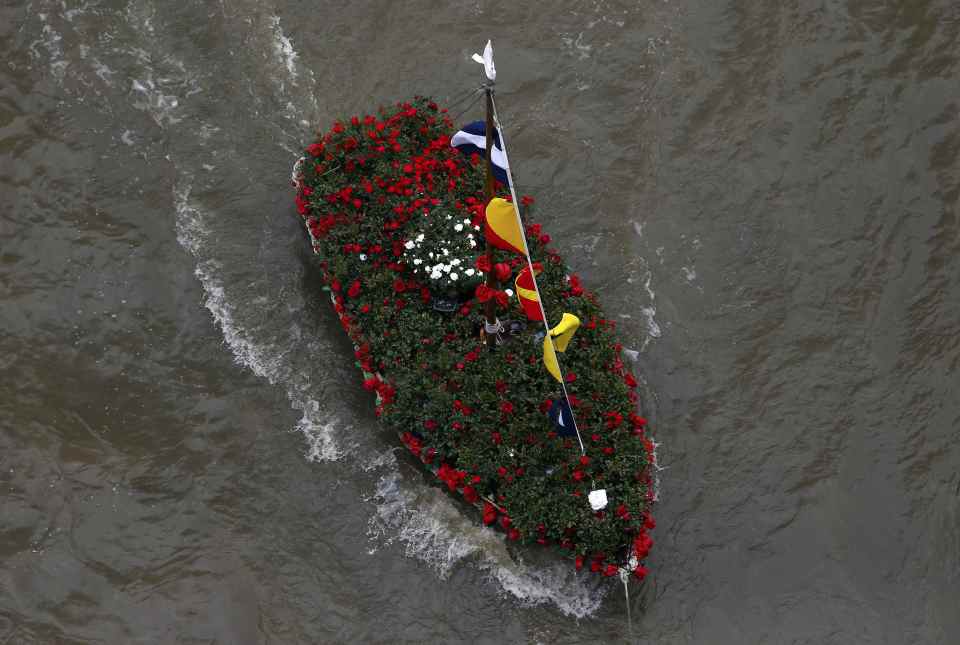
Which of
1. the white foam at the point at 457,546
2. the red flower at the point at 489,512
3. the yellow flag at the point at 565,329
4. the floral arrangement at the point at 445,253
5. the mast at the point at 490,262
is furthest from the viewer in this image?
the floral arrangement at the point at 445,253

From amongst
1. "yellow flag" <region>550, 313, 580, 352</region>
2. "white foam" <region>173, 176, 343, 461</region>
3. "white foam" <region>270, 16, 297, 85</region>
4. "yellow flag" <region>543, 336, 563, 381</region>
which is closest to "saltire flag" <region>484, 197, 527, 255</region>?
"yellow flag" <region>550, 313, 580, 352</region>

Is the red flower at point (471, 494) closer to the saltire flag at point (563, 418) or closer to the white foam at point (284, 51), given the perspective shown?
the saltire flag at point (563, 418)

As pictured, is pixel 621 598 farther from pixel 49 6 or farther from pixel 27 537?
pixel 49 6

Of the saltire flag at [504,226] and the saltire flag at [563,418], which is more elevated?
the saltire flag at [504,226]

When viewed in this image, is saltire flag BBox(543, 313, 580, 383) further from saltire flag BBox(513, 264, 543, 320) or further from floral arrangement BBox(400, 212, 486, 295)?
floral arrangement BBox(400, 212, 486, 295)

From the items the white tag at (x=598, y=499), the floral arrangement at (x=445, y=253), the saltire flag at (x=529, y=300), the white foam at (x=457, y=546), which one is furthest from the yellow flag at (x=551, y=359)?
the white foam at (x=457, y=546)

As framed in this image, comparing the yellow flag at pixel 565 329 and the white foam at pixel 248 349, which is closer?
the yellow flag at pixel 565 329

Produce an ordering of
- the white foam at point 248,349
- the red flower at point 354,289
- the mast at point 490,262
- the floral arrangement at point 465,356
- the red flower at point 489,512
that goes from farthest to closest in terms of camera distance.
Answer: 1. the white foam at point 248,349
2. the red flower at point 354,289
3. the red flower at point 489,512
4. the floral arrangement at point 465,356
5. the mast at point 490,262
